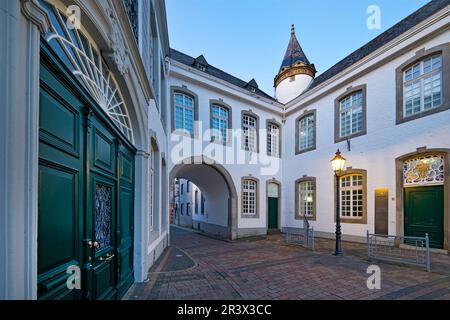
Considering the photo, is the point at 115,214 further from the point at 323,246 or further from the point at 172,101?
the point at 323,246

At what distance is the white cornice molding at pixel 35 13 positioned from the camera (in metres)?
1.62

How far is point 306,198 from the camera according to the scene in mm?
13680

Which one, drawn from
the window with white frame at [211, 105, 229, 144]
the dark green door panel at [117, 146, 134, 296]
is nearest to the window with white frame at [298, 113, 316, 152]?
the window with white frame at [211, 105, 229, 144]

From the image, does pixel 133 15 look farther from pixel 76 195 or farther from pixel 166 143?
pixel 166 143

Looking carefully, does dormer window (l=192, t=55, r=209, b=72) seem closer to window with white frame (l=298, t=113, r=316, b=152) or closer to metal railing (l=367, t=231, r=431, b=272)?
window with white frame (l=298, t=113, r=316, b=152)

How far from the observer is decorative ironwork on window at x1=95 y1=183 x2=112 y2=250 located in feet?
11.3

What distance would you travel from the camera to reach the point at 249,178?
45.0 ft

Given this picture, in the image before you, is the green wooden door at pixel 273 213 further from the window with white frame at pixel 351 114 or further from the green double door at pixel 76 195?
the green double door at pixel 76 195

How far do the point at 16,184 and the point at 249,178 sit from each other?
12.5 metres

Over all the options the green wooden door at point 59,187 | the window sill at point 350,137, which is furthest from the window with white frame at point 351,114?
the green wooden door at point 59,187

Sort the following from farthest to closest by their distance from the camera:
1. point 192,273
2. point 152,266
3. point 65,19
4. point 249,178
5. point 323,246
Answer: point 249,178
point 323,246
point 152,266
point 192,273
point 65,19

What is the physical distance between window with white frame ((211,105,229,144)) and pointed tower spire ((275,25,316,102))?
7.30 metres

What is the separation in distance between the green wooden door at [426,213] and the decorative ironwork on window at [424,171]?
250 mm
